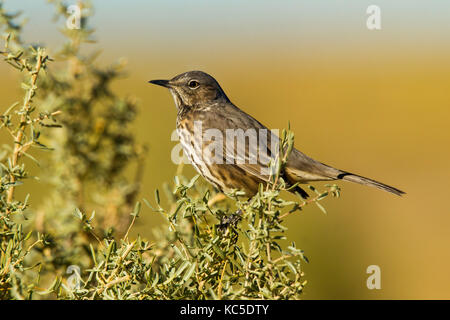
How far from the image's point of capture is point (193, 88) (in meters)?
4.97

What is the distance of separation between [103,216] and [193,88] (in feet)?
6.55

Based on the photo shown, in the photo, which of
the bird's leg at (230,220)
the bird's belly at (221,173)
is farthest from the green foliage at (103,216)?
the bird's belly at (221,173)

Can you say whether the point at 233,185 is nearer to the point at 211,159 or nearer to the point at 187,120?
the point at 211,159

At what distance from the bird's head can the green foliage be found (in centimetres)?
141

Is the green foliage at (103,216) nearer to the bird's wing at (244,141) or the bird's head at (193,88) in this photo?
the bird's wing at (244,141)

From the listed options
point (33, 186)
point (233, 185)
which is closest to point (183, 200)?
point (233, 185)

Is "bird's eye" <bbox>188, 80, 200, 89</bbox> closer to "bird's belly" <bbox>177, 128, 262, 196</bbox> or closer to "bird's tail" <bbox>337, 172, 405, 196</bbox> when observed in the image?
"bird's belly" <bbox>177, 128, 262, 196</bbox>

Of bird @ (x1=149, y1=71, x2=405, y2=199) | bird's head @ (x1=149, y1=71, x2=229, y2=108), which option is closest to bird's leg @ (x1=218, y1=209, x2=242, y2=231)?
bird @ (x1=149, y1=71, x2=405, y2=199)

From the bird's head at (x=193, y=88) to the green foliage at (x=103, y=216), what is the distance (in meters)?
1.41

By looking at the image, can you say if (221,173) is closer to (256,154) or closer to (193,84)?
(256,154)

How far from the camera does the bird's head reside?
16.3 ft

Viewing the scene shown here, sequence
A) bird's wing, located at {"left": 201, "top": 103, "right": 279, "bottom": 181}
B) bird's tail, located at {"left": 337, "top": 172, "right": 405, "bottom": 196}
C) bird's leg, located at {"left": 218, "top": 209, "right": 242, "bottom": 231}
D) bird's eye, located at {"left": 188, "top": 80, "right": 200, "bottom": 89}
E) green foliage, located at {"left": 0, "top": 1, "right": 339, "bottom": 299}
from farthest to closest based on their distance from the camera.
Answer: bird's eye, located at {"left": 188, "top": 80, "right": 200, "bottom": 89}, bird's wing, located at {"left": 201, "top": 103, "right": 279, "bottom": 181}, bird's tail, located at {"left": 337, "top": 172, "right": 405, "bottom": 196}, bird's leg, located at {"left": 218, "top": 209, "right": 242, "bottom": 231}, green foliage, located at {"left": 0, "top": 1, "right": 339, "bottom": 299}

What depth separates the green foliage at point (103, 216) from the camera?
1998 millimetres

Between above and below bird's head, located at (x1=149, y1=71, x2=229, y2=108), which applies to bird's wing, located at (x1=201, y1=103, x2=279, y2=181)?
below
